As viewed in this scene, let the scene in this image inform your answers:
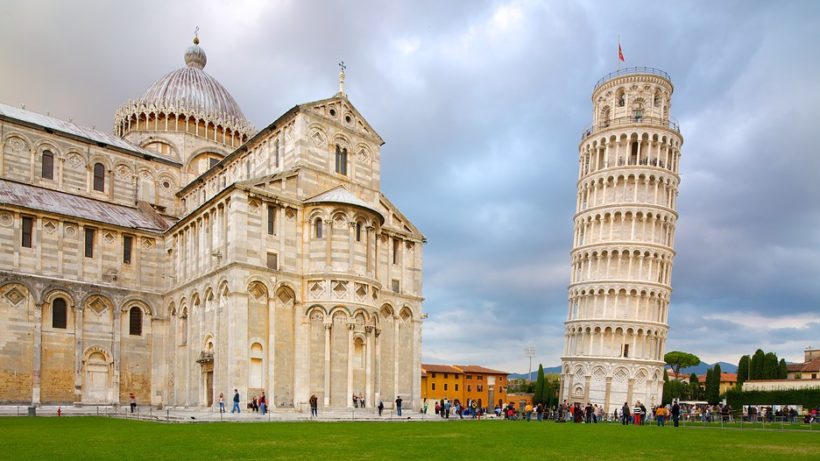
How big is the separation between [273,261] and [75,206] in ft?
50.4

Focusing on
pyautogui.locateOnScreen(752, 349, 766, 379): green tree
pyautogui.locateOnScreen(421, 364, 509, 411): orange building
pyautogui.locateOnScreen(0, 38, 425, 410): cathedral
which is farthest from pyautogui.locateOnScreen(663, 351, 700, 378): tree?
pyautogui.locateOnScreen(0, 38, 425, 410): cathedral

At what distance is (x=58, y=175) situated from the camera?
42188 mm

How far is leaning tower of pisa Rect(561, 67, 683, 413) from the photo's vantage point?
2480 inches

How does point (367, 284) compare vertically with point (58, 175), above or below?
below

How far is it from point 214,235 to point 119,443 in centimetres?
1956

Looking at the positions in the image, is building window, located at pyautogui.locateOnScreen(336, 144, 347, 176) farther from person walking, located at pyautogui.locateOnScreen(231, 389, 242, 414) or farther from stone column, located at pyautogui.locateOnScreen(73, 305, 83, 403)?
stone column, located at pyautogui.locateOnScreen(73, 305, 83, 403)

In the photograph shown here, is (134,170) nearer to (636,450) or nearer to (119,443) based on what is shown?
(119,443)

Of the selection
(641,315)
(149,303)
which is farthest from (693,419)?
(149,303)

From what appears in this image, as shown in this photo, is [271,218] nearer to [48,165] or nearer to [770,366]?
[48,165]

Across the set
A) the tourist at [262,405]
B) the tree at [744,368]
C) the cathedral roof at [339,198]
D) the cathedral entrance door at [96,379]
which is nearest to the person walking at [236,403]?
the tourist at [262,405]

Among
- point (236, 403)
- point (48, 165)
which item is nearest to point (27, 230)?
point (48, 165)

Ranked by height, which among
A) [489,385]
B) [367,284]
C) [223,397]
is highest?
[367,284]

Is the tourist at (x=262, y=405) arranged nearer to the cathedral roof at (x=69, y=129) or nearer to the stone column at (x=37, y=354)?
the stone column at (x=37, y=354)

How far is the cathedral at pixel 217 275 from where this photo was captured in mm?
32906
